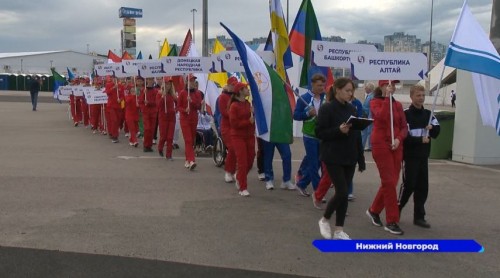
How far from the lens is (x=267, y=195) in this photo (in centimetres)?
773

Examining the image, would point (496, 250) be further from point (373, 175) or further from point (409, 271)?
point (373, 175)

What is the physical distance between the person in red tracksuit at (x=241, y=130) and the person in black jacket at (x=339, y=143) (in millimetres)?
2289

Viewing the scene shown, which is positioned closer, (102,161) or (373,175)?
(373,175)

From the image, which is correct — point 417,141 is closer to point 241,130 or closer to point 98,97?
point 241,130

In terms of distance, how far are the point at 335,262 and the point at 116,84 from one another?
1066 centimetres

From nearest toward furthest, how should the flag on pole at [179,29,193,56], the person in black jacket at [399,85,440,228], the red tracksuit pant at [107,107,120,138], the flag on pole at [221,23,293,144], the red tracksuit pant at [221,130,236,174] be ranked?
the person in black jacket at [399,85,440,228], the flag on pole at [221,23,293,144], the red tracksuit pant at [221,130,236,174], the flag on pole at [179,29,193,56], the red tracksuit pant at [107,107,120,138]

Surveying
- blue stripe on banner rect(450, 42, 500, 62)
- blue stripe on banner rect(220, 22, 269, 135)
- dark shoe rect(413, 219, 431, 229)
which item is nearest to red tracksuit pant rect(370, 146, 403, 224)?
dark shoe rect(413, 219, 431, 229)

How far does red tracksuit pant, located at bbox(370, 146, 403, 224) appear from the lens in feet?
18.5

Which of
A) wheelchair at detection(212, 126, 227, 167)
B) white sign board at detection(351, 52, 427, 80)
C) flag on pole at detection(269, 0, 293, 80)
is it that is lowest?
wheelchair at detection(212, 126, 227, 167)

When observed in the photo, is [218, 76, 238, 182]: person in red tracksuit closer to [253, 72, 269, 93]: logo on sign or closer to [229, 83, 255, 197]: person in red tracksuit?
[229, 83, 255, 197]: person in red tracksuit

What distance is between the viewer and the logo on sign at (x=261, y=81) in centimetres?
700

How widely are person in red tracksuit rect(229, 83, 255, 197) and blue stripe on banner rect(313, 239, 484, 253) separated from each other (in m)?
2.34

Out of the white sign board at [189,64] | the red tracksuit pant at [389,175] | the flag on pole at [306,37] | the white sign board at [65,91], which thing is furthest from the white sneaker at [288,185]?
the white sign board at [65,91]

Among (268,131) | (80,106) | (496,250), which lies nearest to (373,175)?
(268,131)
